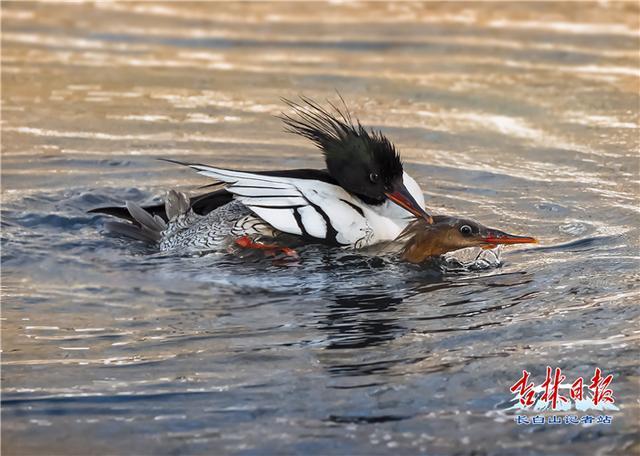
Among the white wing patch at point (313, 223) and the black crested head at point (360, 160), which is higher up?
the black crested head at point (360, 160)

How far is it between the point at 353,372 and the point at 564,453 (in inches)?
41.5

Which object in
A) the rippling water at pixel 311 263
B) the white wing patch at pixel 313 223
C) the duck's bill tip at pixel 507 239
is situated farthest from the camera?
the white wing patch at pixel 313 223

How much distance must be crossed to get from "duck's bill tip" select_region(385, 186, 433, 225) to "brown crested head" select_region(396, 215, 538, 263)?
90 millimetres

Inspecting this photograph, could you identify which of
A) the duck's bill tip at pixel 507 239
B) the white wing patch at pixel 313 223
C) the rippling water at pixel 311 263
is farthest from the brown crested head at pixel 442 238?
the white wing patch at pixel 313 223

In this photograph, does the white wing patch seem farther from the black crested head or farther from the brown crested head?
the brown crested head

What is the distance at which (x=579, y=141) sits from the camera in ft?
30.0

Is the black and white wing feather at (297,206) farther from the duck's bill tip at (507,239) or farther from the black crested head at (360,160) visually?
the duck's bill tip at (507,239)

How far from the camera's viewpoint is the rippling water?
4629mm

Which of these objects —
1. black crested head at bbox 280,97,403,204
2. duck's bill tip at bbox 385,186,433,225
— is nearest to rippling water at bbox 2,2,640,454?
duck's bill tip at bbox 385,186,433,225

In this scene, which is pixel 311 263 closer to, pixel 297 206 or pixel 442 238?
pixel 297 206

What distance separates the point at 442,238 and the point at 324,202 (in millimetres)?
721

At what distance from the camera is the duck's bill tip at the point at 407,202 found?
6.40 m

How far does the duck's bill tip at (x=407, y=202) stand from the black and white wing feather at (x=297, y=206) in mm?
221

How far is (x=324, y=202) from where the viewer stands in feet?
21.2
